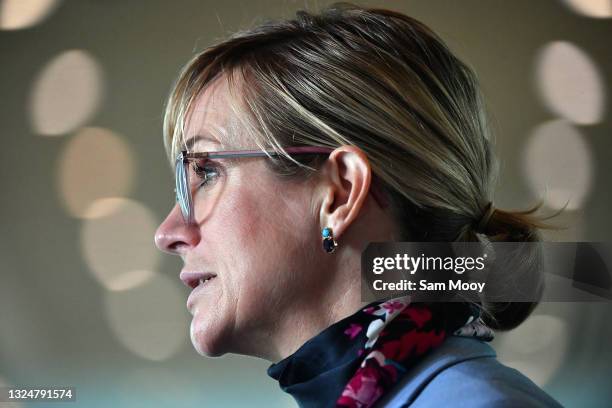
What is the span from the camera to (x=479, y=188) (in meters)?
0.89

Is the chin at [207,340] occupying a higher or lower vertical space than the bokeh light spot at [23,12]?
lower

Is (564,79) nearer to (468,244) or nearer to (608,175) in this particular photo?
(608,175)

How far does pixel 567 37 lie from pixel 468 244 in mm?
1181

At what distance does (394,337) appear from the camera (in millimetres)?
768

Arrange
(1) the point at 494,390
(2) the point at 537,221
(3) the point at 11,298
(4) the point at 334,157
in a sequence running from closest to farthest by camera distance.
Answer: (1) the point at 494,390 < (4) the point at 334,157 < (2) the point at 537,221 < (3) the point at 11,298

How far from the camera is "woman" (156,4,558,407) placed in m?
0.80

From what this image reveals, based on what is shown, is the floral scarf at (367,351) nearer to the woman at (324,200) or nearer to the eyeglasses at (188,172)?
the woman at (324,200)

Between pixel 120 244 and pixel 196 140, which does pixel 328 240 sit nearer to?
pixel 196 140

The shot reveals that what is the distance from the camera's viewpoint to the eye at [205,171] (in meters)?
0.88

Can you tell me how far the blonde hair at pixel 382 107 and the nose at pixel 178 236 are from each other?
115mm

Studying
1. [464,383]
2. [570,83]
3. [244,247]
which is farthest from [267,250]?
[570,83]

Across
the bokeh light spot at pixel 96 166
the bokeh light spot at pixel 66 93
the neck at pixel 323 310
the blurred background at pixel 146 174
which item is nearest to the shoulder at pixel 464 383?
the neck at pixel 323 310

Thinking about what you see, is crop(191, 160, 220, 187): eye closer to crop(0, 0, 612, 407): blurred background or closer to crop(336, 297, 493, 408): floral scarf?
crop(336, 297, 493, 408): floral scarf

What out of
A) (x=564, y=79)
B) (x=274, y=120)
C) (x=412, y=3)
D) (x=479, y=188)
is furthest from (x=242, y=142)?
(x=564, y=79)
